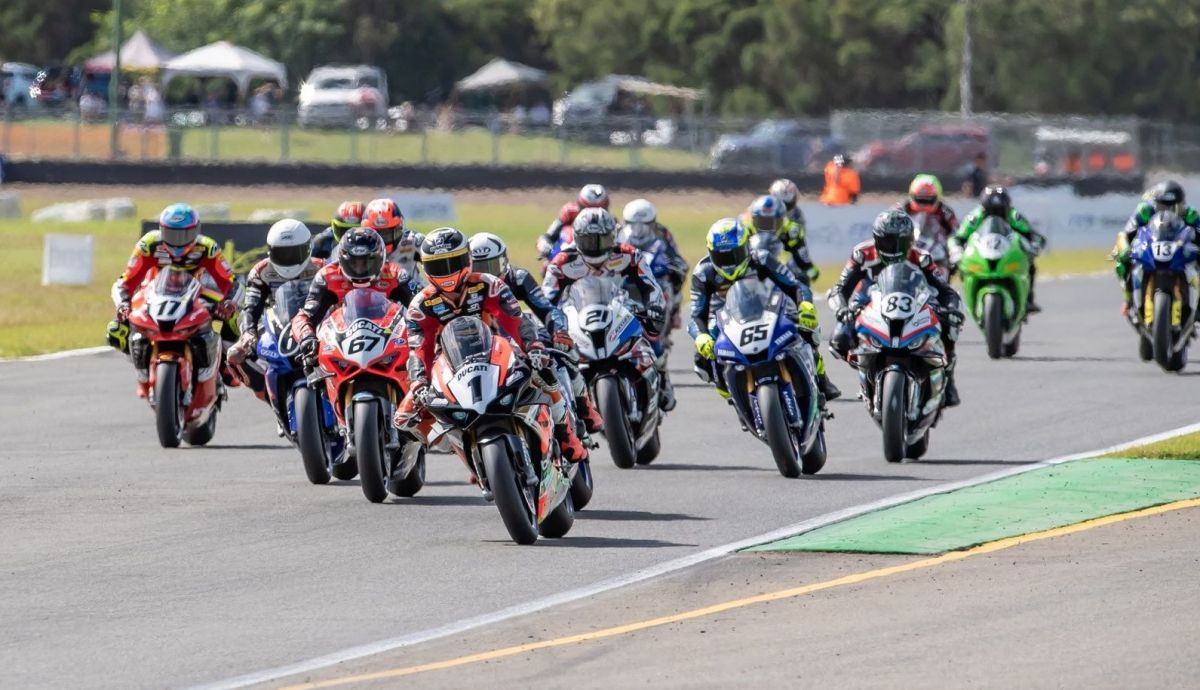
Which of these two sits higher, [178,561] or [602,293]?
[602,293]

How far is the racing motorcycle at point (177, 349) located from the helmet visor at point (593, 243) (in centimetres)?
278

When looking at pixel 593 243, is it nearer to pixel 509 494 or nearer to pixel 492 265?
pixel 492 265

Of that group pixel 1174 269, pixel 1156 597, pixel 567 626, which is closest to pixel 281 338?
pixel 567 626

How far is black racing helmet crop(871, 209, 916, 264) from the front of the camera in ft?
52.3

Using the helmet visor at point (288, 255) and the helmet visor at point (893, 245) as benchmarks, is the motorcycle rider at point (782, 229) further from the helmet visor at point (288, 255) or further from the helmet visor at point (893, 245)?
the helmet visor at point (288, 255)

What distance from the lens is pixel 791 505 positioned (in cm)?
1373

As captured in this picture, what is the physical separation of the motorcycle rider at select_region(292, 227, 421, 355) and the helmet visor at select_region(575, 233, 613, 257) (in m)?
1.89

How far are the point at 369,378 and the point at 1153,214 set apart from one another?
11.2m

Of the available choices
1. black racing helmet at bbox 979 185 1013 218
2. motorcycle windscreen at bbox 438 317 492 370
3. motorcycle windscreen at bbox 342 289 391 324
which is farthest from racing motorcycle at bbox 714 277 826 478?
black racing helmet at bbox 979 185 1013 218

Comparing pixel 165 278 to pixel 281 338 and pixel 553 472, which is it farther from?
pixel 553 472

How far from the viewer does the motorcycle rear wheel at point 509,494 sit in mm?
11461

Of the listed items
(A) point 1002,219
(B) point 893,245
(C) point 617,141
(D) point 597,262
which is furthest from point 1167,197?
(C) point 617,141

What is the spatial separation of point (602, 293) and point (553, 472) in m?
3.72

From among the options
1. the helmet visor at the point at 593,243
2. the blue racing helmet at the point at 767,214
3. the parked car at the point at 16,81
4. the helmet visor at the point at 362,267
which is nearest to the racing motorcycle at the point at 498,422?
the helmet visor at the point at 362,267
